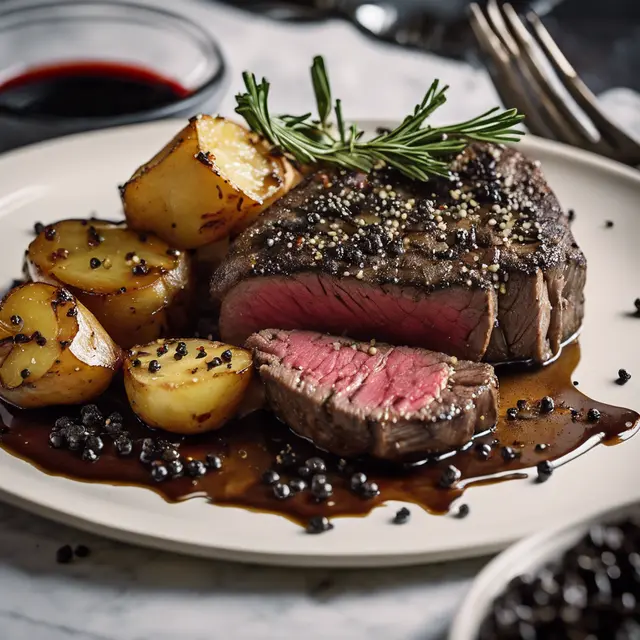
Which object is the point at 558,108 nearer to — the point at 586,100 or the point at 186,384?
the point at 586,100

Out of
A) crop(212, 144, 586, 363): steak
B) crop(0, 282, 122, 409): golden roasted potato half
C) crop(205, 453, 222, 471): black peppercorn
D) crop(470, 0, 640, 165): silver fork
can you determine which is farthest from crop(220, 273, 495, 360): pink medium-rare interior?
crop(470, 0, 640, 165): silver fork

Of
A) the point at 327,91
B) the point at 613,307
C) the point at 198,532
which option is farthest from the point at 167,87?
the point at 198,532

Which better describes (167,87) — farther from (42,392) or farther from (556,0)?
(556,0)

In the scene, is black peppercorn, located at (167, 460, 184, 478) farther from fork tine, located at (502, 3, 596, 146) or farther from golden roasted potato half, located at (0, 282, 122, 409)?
fork tine, located at (502, 3, 596, 146)

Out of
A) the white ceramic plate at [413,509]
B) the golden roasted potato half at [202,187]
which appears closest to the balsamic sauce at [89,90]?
the white ceramic plate at [413,509]

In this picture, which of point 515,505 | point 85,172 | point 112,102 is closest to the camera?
point 515,505
